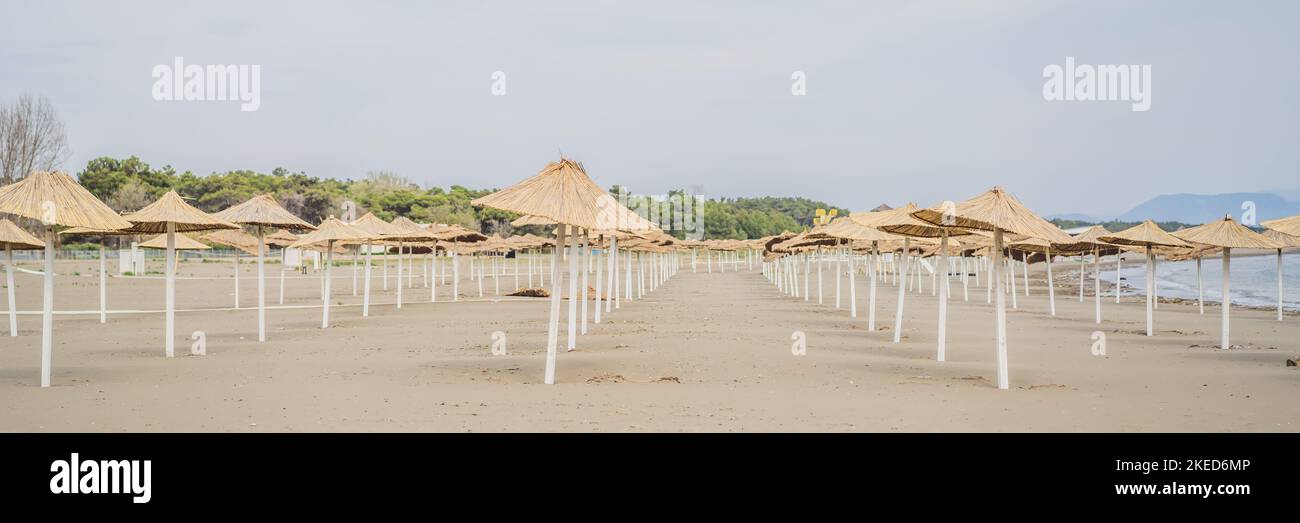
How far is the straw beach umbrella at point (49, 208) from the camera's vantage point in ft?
34.5

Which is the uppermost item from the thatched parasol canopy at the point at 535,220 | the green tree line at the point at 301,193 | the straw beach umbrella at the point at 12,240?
the green tree line at the point at 301,193

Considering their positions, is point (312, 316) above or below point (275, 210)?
below

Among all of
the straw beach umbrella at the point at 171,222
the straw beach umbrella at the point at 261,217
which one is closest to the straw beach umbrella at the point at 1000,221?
the straw beach umbrella at the point at 171,222

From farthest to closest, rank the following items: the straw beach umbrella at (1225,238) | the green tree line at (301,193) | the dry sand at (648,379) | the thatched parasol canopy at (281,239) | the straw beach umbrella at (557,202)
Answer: the green tree line at (301,193) < the thatched parasol canopy at (281,239) < the straw beach umbrella at (1225,238) < the straw beach umbrella at (557,202) < the dry sand at (648,379)

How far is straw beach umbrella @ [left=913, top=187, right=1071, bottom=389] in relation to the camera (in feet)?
33.2

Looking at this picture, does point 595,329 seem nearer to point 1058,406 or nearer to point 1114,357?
point 1114,357

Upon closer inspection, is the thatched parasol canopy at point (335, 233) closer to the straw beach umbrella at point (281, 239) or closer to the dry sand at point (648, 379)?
the dry sand at point (648, 379)

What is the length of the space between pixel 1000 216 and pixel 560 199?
4761 millimetres

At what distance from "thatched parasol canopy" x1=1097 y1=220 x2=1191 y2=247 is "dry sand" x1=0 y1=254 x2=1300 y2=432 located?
5.82 feet

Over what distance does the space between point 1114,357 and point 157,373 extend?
13.0 m

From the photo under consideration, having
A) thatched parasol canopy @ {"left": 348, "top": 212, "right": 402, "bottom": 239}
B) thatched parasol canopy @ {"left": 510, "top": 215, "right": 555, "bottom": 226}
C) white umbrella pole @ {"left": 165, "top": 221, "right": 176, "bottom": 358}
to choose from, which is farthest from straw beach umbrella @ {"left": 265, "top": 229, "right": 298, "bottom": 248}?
thatched parasol canopy @ {"left": 510, "top": 215, "right": 555, "bottom": 226}
